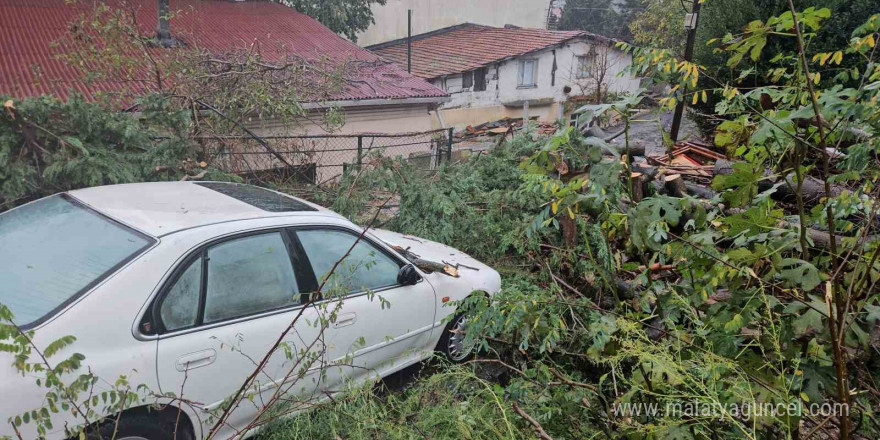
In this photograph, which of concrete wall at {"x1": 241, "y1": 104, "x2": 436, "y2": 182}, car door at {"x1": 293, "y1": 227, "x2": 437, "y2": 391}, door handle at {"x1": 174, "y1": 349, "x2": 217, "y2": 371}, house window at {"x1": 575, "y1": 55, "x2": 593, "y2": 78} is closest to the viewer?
door handle at {"x1": 174, "y1": 349, "x2": 217, "y2": 371}

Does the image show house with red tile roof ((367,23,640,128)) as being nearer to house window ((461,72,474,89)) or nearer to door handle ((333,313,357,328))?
house window ((461,72,474,89))

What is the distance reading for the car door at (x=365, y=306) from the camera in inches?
118

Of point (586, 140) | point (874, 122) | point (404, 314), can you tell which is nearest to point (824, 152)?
point (874, 122)

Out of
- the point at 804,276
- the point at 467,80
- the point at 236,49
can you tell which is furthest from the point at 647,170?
the point at 467,80

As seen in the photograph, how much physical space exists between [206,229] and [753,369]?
8.81 feet

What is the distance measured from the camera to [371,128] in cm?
1126

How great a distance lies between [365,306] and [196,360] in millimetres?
1014

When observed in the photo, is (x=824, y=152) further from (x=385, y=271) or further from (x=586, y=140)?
(x=385, y=271)

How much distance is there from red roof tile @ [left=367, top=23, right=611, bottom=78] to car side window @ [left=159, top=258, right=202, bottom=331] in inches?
625

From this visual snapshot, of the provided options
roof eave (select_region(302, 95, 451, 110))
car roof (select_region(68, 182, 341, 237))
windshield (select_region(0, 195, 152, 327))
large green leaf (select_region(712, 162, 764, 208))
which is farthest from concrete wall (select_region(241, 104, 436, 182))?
large green leaf (select_region(712, 162, 764, 208))

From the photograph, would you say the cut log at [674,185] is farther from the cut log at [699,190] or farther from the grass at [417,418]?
the grass at [417,418]

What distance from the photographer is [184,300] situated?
2504mm

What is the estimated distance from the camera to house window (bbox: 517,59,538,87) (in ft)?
64.2

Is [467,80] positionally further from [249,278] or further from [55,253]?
[55,253]
